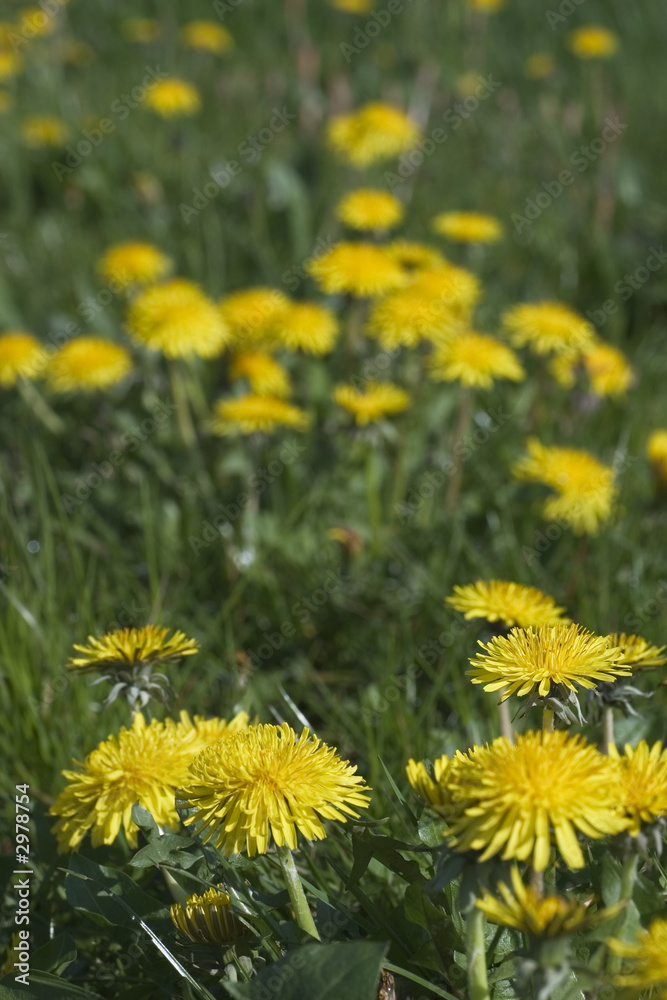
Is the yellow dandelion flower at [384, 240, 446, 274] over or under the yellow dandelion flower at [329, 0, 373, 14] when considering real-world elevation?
under

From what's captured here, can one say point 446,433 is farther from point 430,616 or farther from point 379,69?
point 379,69

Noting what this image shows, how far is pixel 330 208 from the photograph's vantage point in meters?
4.18

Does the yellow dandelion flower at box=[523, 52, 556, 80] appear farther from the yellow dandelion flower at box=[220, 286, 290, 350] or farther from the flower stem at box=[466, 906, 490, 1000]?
the flower stem at box=[466, 906, 490, 1000]

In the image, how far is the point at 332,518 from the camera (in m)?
2.72

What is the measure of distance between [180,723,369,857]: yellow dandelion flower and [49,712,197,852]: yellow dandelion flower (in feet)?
0.35

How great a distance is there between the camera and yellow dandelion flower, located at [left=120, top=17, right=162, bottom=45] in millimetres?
→ 5645

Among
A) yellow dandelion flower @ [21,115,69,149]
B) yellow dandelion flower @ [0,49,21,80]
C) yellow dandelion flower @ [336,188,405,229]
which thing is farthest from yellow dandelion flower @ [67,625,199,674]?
yellow dandelion flower @ [0,49,21,80]

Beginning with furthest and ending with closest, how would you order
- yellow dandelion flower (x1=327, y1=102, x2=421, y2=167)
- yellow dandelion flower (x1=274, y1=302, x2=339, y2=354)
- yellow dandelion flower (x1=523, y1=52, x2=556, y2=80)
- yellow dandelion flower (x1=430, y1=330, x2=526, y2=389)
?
yellow dandelion flower (x1=523, y1=52, x2=556, y2=80) → yellow dandelion flower (x1=327, y1=102, x2=421, y2=167) → yellow dandelion flower (x1=274, y1=302, x2=339, y2=354) → yellow dandelion flower (x1=430, y1=330, x2=526, y2=389)

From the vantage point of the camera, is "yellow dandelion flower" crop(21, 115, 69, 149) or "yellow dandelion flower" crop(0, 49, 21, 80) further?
"yellow dandelion flower" crop(0, 49, 21, 80)

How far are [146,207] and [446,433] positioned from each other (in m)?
2.00

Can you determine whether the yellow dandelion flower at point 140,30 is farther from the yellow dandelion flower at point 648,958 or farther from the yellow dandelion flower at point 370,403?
the yellow dandelion flower at point 648,958

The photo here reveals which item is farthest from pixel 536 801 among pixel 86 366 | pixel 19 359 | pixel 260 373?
pixel 19 359

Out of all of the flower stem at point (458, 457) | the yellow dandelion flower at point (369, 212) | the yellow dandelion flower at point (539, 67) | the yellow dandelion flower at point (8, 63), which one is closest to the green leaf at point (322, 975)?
the flower stem at point (458, 457)

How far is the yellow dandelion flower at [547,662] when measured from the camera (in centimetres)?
108
